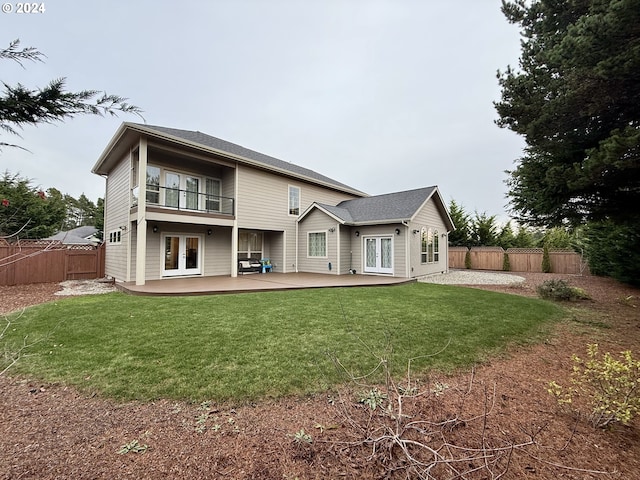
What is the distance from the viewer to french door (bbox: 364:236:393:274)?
13.1m

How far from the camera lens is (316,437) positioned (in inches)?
94.0

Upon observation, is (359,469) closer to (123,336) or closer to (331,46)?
(123,336)

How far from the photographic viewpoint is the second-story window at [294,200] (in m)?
15.1

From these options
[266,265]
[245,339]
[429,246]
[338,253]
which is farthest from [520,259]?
[245,339]

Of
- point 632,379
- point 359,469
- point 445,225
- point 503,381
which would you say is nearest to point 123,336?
point 359,469

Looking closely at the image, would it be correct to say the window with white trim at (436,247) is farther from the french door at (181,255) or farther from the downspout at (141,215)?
the downspout at (141,215)

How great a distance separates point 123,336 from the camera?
475 cm

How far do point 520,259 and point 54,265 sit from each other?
2544 centimetres

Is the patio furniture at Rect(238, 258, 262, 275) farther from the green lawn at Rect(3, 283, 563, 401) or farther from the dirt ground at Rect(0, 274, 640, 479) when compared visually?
the dirt ground at Rect(0, 274, 640, 479)

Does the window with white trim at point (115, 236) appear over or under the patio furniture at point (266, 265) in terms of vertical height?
over

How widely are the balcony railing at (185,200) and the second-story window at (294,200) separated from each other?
349 cm

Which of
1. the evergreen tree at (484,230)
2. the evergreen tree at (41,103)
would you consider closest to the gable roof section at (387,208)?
the evergreen tree at (484,230)

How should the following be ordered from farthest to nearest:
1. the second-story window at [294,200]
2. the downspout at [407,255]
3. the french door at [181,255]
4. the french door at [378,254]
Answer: the second-story window at [294,200], the french door at [378,254], the downspout at [407,255], the french door at [181,255]

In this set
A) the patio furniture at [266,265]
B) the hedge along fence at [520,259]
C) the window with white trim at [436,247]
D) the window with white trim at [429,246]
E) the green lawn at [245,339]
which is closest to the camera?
the green lawn at [245,339]
